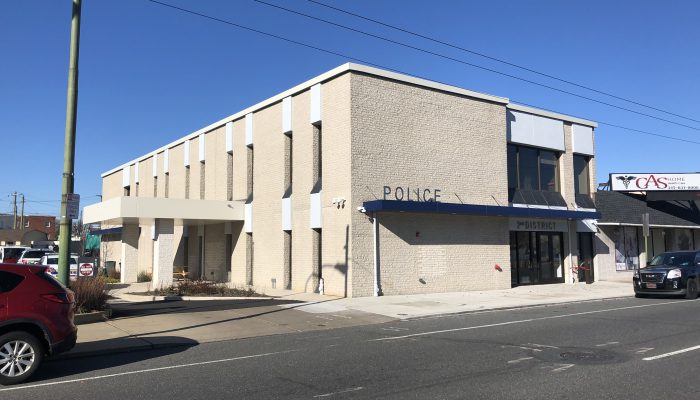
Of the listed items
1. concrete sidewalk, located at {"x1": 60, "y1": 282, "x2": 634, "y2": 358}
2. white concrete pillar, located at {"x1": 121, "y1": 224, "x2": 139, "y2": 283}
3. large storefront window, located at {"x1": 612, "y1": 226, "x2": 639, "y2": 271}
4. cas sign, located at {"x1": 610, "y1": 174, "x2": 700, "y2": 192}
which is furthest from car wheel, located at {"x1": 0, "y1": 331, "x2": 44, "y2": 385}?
cas sign, located at {"x1": 610, "y1": 174, "x2": 700, "y2": 192}

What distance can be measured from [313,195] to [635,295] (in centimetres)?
1249

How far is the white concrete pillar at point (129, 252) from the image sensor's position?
29312 mm

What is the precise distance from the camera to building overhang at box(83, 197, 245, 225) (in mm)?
22047

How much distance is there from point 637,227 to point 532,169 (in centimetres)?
894

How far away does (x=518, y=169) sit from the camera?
25.6 m

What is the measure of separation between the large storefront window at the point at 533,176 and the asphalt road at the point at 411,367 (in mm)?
13283

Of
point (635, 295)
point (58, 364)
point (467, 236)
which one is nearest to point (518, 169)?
point (467, 236)

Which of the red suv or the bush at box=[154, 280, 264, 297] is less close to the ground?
the red suv

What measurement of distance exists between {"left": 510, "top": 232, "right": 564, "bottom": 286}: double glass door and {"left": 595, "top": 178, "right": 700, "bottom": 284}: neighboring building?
9.14ft

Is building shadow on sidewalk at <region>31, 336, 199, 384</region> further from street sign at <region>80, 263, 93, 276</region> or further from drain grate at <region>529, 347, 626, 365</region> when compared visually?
drain grate at <region>529, 347, 626, 365</region>

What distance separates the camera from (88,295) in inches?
535

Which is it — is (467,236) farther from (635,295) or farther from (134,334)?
(134,334)

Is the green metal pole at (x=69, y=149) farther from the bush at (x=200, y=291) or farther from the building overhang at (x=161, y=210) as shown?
the building overhang at (x=161, y=210)

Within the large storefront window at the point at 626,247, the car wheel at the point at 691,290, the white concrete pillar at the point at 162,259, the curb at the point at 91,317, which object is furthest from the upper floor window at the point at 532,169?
the curb at the point at 91,317
